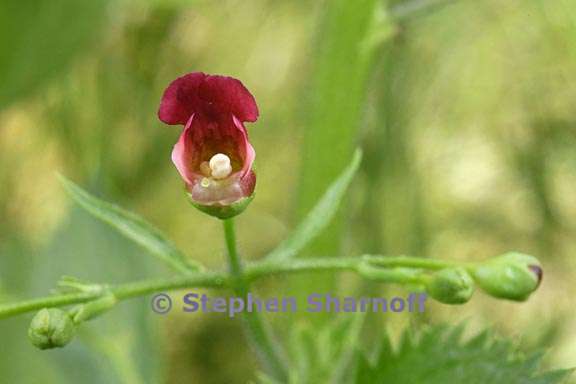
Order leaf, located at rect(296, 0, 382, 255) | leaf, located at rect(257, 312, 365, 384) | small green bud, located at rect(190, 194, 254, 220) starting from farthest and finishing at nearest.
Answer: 1. leaf, located at rect(296, 0, 382, 255)
2. leaf, located at rect(257, 312, 365, 384)
3. small green bud, located at rect(190, 194, 254, 220)

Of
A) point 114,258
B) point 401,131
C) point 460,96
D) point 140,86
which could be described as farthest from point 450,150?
point 114,258

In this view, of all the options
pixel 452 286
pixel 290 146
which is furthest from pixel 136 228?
pixel 290 146

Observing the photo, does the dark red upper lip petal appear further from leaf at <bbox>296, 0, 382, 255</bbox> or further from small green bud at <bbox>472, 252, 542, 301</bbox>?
leaf at <bbox>296, 0, 382, 255</bbox>

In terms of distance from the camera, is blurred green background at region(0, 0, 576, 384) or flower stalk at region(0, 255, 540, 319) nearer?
flower stalk at region(0, 255, 540, 319)

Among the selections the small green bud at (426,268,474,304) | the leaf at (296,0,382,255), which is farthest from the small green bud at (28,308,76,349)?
the leaf at (296,0,382,255)

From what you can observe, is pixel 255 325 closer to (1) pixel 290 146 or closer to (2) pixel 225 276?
(2) pixel 225 276

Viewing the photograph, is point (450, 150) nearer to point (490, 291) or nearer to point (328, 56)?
point (328, 56)
